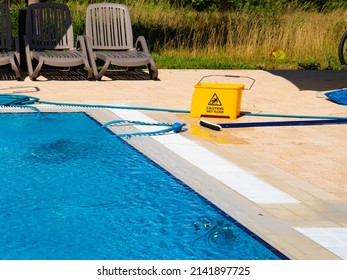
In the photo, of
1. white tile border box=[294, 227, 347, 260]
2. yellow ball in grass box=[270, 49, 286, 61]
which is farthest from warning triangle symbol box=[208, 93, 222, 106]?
yellow ball in grass box=[270, 49, 286, 61]

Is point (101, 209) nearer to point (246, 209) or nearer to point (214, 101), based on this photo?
point (246, 209)

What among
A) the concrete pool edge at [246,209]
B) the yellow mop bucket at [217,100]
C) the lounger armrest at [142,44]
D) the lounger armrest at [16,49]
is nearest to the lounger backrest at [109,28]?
the lounger armrest at [142,44]

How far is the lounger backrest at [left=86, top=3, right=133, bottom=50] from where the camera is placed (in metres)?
12.9

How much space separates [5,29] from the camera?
494 inches

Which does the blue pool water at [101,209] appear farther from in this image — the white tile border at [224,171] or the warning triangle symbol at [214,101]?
the warning triangle symbol at [214,101]

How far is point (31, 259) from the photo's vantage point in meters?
5.11

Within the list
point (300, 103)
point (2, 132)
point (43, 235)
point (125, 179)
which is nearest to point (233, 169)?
point (125, 179)

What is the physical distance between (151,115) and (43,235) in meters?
4.14

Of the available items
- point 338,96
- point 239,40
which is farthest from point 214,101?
point 239,40

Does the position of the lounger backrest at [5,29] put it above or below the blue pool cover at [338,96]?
above

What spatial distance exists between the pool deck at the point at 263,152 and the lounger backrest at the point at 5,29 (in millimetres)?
766

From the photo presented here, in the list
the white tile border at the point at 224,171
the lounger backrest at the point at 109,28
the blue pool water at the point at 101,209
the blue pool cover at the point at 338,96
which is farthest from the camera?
the lounger backrest at the point at 109,28

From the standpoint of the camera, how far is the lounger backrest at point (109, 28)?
1292 centimetres

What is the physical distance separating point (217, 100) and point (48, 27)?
4679mm
